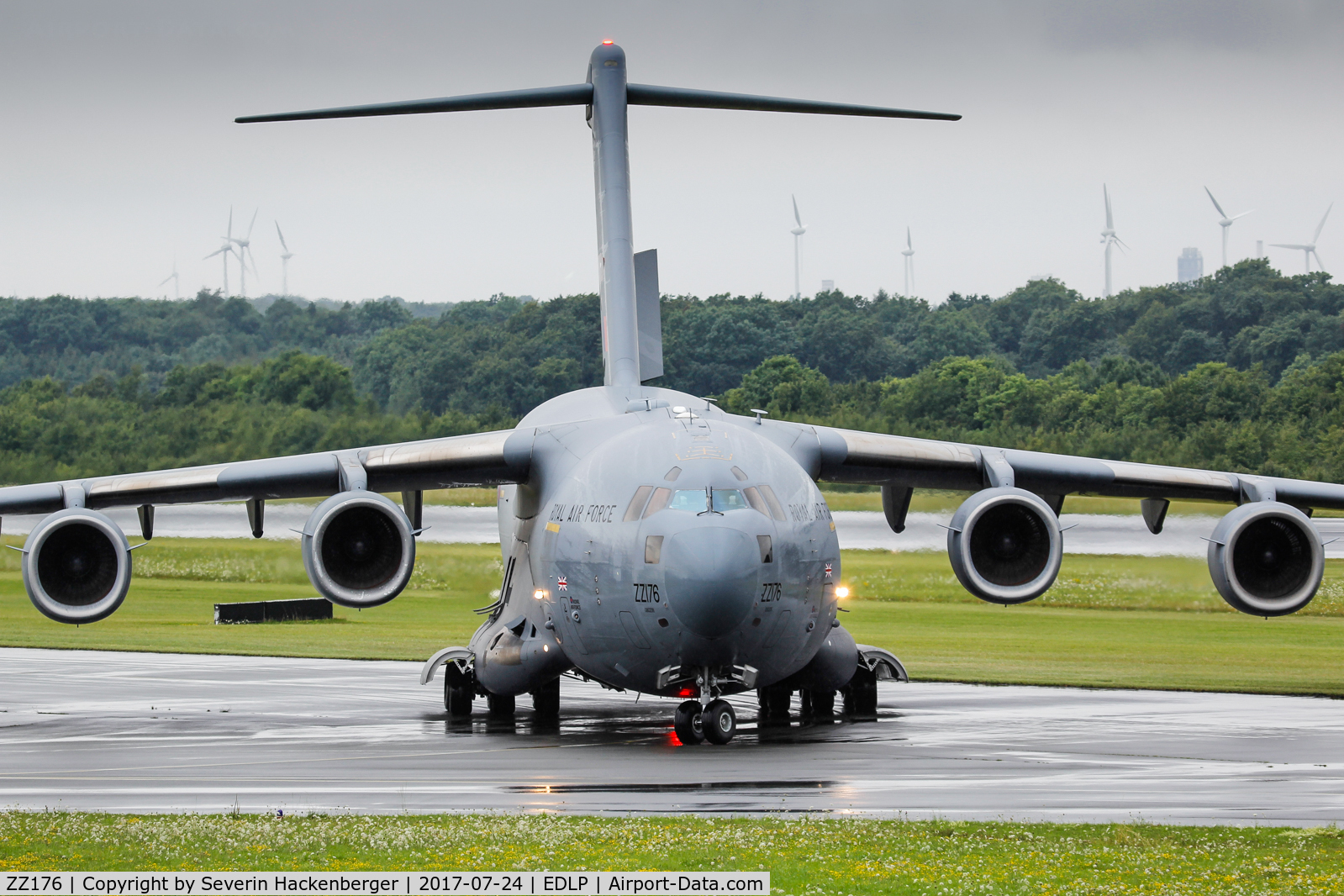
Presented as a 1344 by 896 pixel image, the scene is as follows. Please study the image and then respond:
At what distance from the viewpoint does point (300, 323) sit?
9338cm

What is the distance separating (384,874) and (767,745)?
7612mm

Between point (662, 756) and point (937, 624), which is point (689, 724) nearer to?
point (662, 756)

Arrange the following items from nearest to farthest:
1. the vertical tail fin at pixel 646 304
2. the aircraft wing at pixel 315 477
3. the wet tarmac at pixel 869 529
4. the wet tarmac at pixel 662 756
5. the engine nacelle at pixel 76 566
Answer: the wet tarmac at pixel 662 756, the engine nacelle at pixel 76 566, the aircraft wing at pixel 315 477, the vertical tail fin at pixel 646 304, the wet tarmac at pixel 869 529

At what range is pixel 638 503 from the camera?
53.1 ft

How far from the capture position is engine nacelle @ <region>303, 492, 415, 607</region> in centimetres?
1777

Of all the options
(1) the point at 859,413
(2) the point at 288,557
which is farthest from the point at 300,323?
(2) the point at 288,557

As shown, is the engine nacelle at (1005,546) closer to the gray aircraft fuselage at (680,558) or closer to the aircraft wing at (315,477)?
the gray aircraft fuselage at (680,558)

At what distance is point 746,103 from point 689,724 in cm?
745

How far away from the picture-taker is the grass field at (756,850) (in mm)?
9641

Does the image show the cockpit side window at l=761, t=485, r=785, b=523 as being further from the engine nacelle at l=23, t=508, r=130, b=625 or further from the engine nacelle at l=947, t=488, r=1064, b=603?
the engine nacelle at l=23, t=508, r=130, b=625

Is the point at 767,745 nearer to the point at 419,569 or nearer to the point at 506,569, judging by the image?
the point at 506,569

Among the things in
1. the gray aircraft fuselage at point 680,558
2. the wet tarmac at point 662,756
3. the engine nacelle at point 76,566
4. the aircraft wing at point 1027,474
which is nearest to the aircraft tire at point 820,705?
the wet tarmac at point 662,756

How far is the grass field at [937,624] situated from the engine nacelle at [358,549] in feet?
23.1

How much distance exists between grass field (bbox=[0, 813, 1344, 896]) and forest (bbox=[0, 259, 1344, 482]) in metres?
31.9
